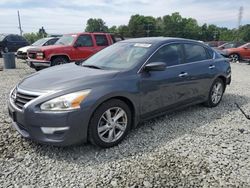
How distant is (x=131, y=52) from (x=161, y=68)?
723 mm

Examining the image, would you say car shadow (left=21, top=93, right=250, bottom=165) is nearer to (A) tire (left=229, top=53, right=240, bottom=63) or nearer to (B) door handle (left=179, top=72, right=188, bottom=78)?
(B) door handle (left=179, top=72, right=188, bottom=78)

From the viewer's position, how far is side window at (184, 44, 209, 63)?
5073mm

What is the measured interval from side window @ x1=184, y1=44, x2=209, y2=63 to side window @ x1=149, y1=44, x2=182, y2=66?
9.5 inches

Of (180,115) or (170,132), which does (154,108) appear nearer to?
(170,132)

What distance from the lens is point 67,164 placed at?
3.34 m

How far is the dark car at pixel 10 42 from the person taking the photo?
18.5 m

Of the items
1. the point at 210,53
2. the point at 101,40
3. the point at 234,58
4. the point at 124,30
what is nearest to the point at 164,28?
the point at 124,30

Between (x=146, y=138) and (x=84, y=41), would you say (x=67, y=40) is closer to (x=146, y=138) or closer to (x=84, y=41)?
(x=84, y=41)

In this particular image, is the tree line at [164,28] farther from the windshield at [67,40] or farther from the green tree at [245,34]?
the windshield at [67,40]

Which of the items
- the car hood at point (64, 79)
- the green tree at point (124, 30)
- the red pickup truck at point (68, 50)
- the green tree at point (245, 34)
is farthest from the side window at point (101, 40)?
the green tree at point (124, 30)

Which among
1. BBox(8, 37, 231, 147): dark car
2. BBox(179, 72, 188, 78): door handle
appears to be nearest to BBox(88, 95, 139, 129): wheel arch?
BBox(8, 37, 231, 147): dark car

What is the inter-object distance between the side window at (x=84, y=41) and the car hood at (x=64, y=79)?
6.68 metres

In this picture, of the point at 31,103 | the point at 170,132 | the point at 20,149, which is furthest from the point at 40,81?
the point at 170,132

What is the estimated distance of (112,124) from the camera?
147 inches
